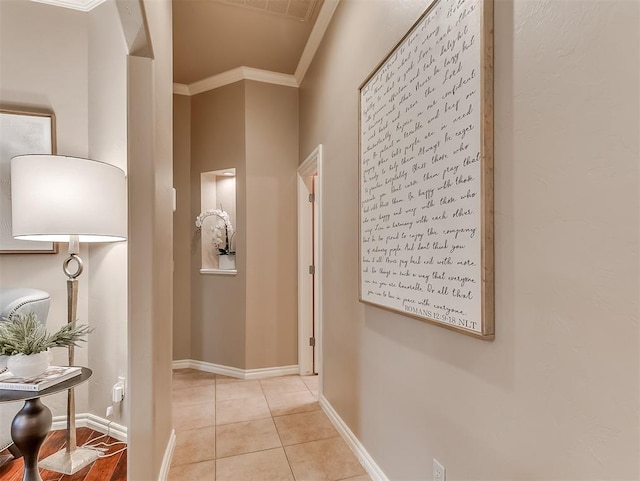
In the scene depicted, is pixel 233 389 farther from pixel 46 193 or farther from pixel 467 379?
pixel 467 379

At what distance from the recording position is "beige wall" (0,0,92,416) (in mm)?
2307

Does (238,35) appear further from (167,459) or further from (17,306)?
(167,459)

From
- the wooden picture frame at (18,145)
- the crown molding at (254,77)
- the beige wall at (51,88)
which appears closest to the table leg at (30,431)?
the beige wall at (51,88)

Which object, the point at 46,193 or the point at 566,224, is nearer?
the point at 566,224

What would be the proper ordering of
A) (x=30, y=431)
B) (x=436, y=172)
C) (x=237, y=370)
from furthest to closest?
(x=237, y=370)
(x=30, y=431)
(x=436, y=172)

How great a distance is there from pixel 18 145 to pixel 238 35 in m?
1.77

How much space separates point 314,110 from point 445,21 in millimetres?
1868

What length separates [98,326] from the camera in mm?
2299

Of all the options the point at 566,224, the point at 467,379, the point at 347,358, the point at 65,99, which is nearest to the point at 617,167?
the point at 566,224

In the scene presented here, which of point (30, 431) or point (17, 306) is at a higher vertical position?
point (17, 306)

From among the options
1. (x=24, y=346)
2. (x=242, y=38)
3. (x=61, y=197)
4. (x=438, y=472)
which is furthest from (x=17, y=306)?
(x=242, y=38)

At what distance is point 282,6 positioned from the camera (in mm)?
2543

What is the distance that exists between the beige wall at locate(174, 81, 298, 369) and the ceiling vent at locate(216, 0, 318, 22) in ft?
3.01

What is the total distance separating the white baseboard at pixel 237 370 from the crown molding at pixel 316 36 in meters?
2.82
